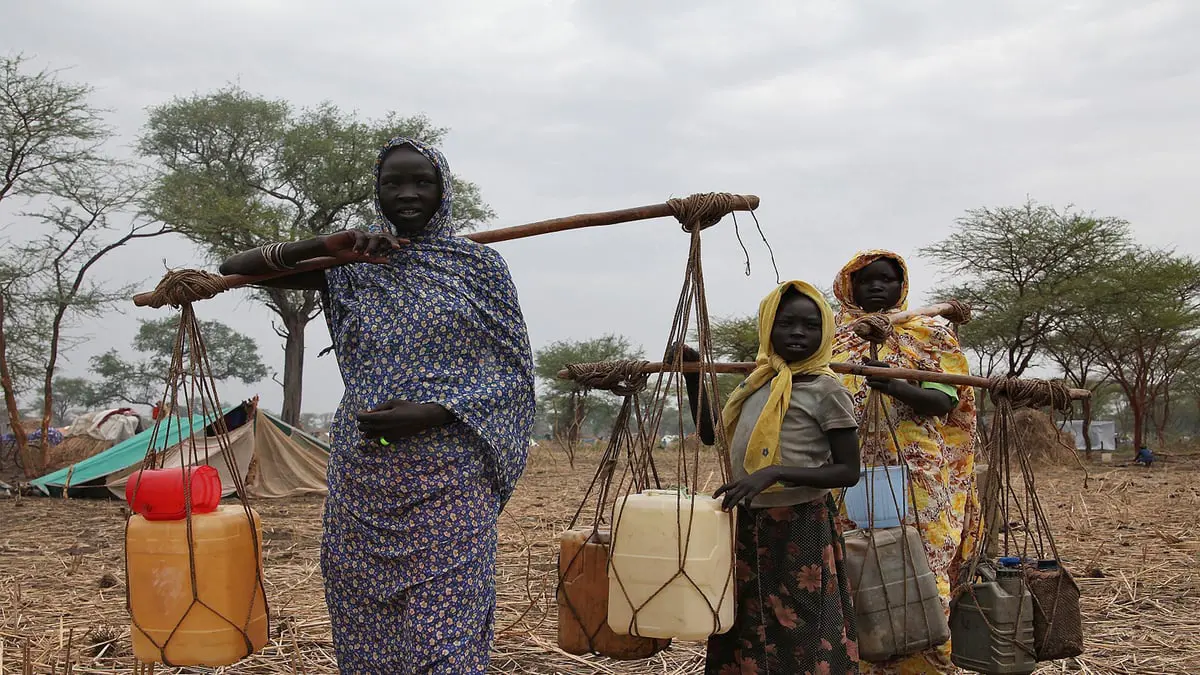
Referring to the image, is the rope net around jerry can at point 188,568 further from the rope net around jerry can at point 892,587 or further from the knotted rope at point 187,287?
the rope net around jerry can at point 892,587

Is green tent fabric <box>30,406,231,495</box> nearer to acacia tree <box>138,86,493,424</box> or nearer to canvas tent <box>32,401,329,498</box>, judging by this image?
canvas tent <box>32,401,329,498</box>

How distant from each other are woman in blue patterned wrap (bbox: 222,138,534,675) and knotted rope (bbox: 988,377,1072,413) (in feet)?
5.18

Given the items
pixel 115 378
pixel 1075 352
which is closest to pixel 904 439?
pixel 1075 352

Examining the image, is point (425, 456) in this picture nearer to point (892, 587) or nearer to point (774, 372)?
point (774, 372)

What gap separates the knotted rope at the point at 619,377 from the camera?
3.18 meters

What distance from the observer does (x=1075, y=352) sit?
2684 centimetres

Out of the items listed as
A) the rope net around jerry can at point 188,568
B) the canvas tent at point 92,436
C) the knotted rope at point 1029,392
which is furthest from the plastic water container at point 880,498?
the canvas tent at point 92,436

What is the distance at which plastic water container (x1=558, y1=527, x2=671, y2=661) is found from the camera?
282cm

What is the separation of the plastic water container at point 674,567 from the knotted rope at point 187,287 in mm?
1220

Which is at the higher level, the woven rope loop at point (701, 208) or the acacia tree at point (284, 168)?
the acacia tree at point (284, 168)

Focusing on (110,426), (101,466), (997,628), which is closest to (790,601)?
(997,628)

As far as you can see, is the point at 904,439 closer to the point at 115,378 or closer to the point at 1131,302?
the point at 1131,302

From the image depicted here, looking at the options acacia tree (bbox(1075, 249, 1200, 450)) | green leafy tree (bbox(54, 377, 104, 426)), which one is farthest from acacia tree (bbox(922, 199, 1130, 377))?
green leafy tree (bbox(54, 377, 104, 426))

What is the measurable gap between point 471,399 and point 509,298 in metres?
0.34
